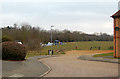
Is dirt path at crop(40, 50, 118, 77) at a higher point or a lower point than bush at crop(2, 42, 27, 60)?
lower

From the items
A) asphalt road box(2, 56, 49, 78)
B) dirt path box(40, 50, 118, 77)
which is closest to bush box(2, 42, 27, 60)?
asphalt road box(2, 56, 49, 78)

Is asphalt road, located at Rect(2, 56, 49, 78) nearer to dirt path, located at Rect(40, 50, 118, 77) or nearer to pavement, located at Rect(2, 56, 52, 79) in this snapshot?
pavement, located at Rect(2, 56, 52, 79)

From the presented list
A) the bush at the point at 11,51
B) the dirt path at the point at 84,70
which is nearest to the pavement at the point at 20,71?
the dirt path at the point at 84,70

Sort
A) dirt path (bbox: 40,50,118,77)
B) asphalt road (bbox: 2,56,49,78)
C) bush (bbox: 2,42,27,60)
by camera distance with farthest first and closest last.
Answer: bush (bbox: 2,42,27,60) < dirt path (bbox: 40,50,118,77) < asphalt road (bbox: 2,56,49,78)

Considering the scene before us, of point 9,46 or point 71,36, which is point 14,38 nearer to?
point 9,46

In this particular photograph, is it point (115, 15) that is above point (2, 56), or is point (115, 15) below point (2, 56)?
above

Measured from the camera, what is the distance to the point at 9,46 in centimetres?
1616

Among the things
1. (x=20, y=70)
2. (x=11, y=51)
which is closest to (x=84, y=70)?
(x=20, y=70)

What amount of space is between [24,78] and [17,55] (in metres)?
8.54

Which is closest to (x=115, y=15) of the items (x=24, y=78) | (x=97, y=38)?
(x=24, y=78)

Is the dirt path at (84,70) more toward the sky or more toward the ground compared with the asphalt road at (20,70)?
more toward the ground

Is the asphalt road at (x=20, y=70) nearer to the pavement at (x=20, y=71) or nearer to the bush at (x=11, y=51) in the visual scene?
the pavement at (x=20, y=71)

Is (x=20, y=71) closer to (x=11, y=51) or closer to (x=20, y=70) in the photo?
(x=20, y=70)

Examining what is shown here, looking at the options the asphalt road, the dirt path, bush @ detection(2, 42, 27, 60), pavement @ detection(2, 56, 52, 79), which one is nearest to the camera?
pavement @ detection(2, 56, 52, 79)
